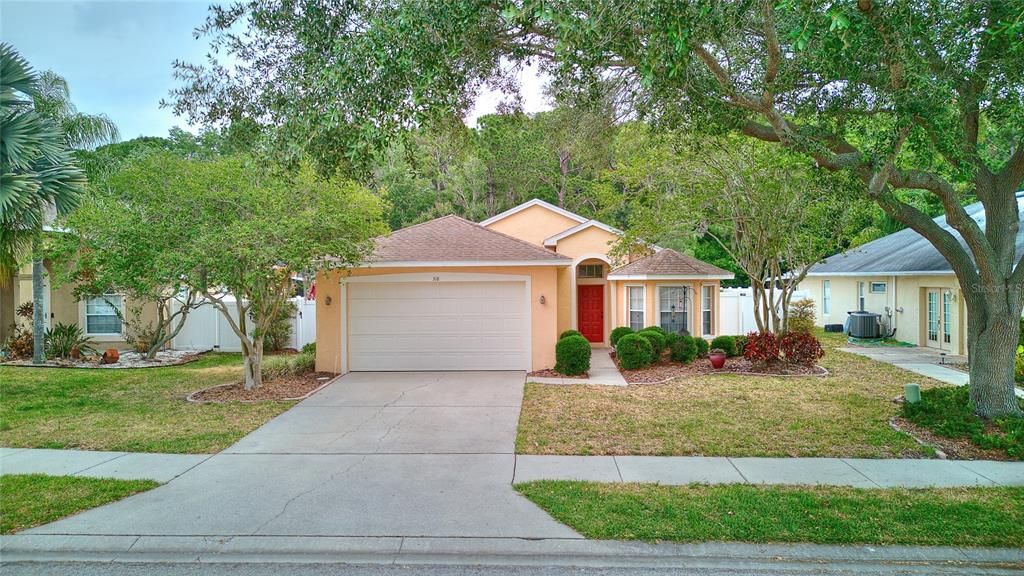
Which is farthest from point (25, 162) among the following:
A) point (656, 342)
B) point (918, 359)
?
point (918, 359)

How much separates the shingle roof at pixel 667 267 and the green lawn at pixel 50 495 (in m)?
13.5

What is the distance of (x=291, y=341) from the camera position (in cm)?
1794

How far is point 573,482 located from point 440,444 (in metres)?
2.27

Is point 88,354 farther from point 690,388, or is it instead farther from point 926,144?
point 926,144

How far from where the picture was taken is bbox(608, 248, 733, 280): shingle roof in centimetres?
1695

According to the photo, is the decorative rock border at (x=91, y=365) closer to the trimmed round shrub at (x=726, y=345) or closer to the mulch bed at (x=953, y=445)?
the trimmed round shrub at (x=726, y=345)

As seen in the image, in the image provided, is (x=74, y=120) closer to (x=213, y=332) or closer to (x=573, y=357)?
(x=213, y=332)

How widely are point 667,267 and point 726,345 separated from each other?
9.99 ft

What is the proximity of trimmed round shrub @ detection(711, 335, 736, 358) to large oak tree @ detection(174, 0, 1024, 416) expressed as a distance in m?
6.71

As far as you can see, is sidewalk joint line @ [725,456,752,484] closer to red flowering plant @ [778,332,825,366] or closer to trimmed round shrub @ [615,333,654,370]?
trimmed round shrub @ [615,333,654,370]

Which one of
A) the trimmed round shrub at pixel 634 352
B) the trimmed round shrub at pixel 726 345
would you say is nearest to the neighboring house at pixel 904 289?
the trimmed round shrub at pixel 726 345

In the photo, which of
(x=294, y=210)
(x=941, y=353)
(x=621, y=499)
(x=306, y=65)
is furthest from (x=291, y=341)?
(x=941, y=353)

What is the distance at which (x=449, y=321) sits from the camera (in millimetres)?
13547

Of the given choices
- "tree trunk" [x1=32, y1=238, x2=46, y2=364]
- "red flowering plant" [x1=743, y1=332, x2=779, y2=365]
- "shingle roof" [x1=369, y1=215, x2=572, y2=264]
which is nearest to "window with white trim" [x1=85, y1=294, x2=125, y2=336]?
"tree trunk" [x1=32, y1=238, x2=46, y2=364]
